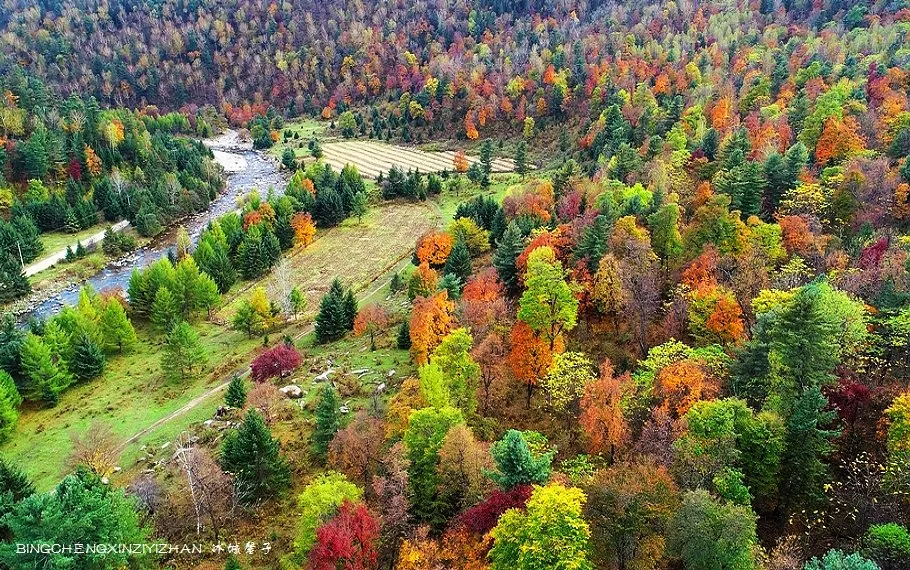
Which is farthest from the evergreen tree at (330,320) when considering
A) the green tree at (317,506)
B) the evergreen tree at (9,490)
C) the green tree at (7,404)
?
the green tree at (317,506)

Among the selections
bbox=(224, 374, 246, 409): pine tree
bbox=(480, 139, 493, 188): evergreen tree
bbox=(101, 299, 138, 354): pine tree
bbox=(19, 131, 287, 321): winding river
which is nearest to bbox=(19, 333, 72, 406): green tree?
bbox=(101, 299, 138, 354): pine tree

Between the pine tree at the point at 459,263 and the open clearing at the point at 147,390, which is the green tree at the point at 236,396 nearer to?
the open clearing at the point at 147,390

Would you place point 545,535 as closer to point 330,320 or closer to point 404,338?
point 404,338

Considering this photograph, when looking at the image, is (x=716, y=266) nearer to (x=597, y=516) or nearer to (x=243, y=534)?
(x=597, y=516)

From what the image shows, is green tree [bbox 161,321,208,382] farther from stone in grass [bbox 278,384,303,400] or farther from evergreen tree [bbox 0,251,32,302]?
evergreen tree [bbox 0,251,32,302]

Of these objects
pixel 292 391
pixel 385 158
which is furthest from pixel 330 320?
pixel 385 158

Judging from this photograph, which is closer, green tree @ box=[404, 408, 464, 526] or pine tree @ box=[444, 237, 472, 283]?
green tree @ box=[404, 408, 464, 526]
